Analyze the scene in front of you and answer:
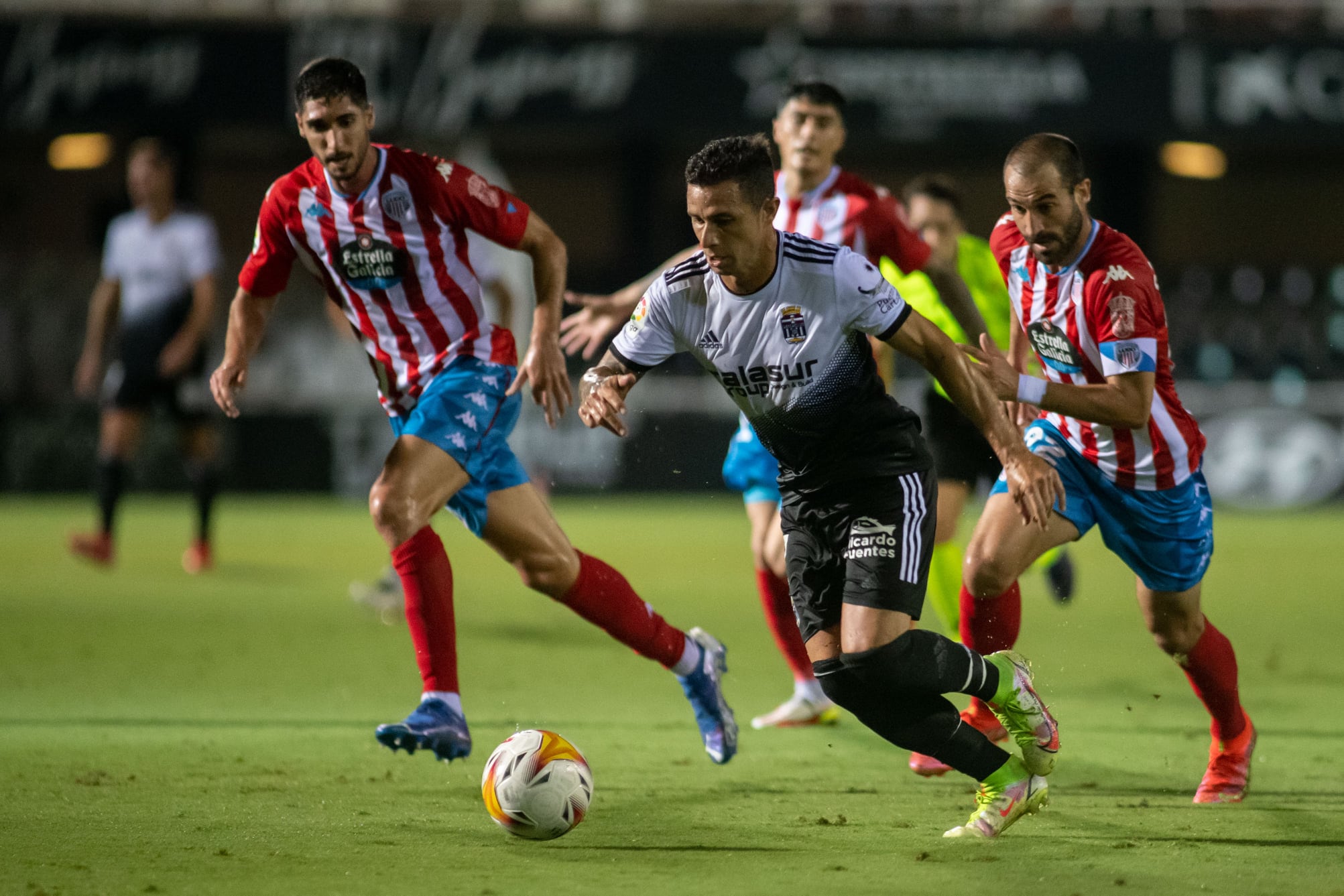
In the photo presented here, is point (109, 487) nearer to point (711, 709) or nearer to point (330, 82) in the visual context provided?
point (330, 82)

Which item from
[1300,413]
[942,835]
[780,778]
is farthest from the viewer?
[1300,413]

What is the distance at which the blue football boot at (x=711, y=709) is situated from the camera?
4.64 meters

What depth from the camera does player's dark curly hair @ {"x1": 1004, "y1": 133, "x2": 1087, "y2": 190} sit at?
4.06 metres

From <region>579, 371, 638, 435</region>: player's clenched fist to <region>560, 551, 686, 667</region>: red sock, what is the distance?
0.93m

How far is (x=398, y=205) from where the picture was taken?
4.63 metres

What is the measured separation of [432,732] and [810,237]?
6.99ft

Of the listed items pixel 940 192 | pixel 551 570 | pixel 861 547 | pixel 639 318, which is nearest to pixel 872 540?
pixel 861 547

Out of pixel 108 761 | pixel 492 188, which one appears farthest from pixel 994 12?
pixel 108 761

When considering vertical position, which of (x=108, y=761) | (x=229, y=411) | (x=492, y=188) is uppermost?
(x=492, y=188)

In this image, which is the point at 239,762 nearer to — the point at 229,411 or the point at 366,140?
the point at 229,411

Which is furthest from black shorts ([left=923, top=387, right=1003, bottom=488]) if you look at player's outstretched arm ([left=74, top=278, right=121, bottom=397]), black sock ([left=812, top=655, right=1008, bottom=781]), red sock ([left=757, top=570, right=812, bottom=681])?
player's outstretched arm ([left=74, top=278, right=121, bottom=397])

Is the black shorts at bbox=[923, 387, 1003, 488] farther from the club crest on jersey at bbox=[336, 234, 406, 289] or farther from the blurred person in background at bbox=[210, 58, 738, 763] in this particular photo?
the club crest on jersey at bbox=[336, 234, 406, 289]

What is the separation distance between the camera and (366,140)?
463 centimetres

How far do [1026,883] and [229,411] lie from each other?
268cm
